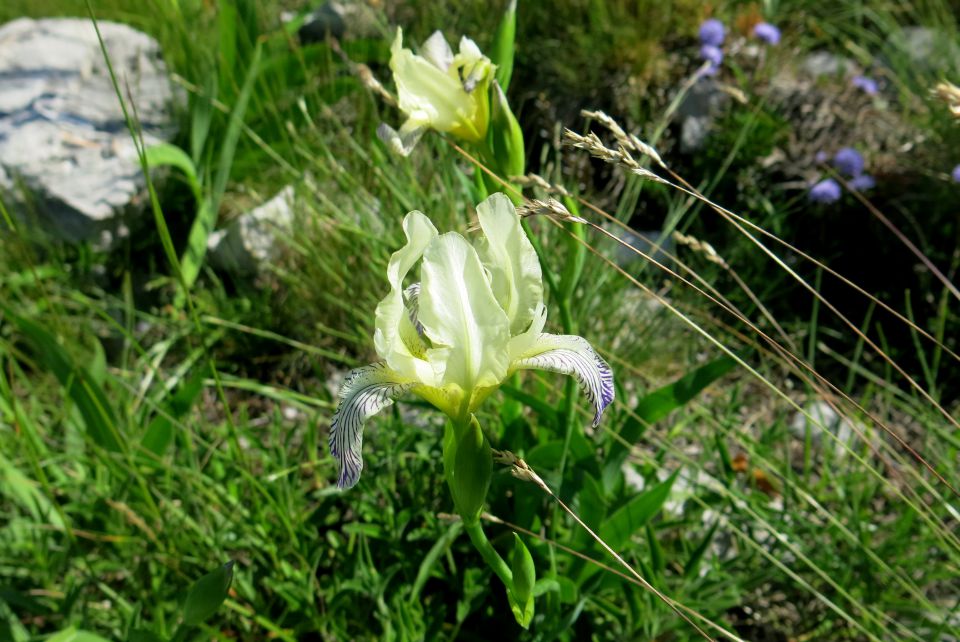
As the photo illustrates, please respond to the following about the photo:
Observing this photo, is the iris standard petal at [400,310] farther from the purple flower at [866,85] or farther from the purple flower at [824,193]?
the purple flower at [866,85]

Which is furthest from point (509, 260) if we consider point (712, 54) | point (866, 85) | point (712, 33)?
point (866, 85)

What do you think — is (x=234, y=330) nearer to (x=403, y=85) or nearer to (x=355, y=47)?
Result: (x=355, y=47)

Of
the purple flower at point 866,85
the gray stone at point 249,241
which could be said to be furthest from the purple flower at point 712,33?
the gray stone at point 249,241

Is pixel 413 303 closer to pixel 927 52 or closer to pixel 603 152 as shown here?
pixel 603 152

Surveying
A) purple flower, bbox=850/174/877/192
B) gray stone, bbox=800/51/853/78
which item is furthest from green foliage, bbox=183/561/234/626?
gray stone, bbox=800/51/853/78

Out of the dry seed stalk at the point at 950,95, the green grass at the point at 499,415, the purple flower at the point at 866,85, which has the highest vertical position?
the dry seed stalk at the point at 950,95

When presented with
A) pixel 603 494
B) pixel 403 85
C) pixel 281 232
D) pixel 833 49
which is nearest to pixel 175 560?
pixel 603 494

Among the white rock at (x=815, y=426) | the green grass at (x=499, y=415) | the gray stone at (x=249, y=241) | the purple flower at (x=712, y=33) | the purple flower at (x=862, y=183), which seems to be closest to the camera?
the green grass at (x=499, y=415)
